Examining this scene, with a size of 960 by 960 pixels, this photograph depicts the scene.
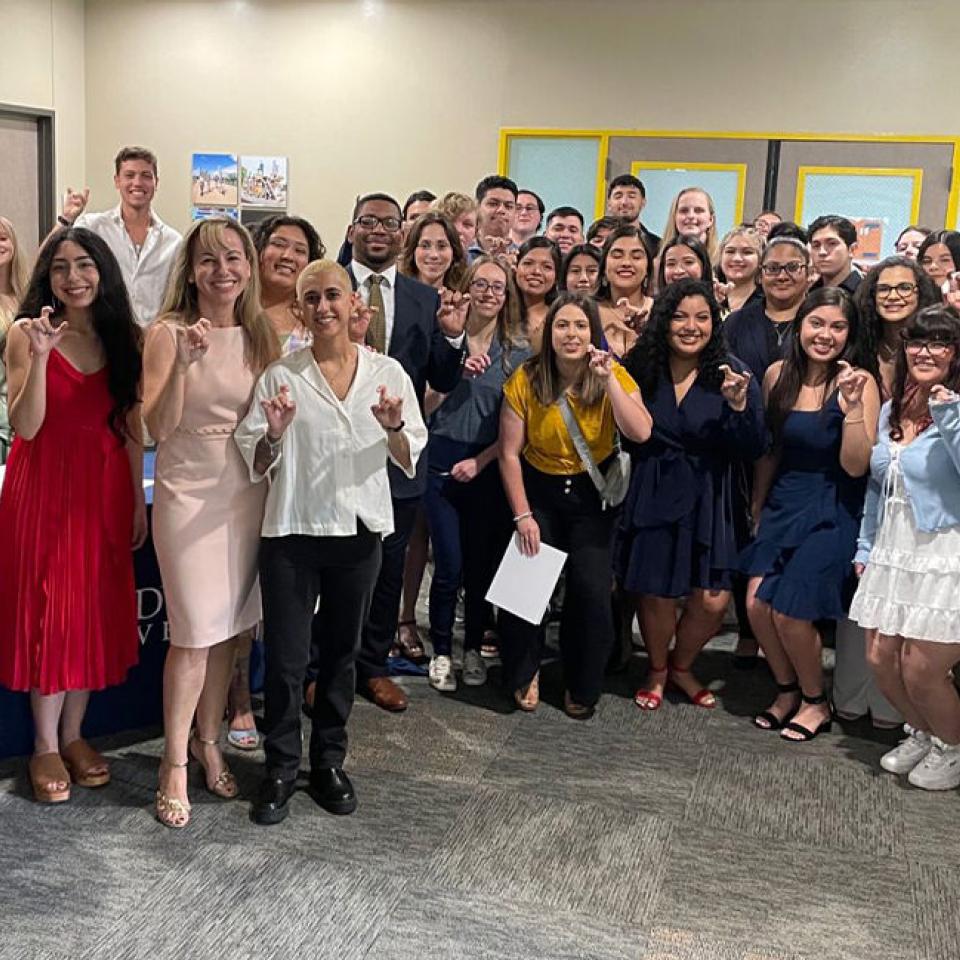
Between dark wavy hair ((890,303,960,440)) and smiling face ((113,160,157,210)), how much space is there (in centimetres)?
340

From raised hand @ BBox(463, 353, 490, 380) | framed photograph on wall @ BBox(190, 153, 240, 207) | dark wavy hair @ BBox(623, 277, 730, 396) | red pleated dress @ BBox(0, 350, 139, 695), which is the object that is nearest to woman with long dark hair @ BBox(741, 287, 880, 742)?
dark wavy hair @ BBox(623, 277, 730, 396)

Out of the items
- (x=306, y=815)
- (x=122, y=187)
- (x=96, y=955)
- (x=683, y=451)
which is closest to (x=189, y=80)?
(x=122, y=187)

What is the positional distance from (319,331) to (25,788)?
153 centimetres

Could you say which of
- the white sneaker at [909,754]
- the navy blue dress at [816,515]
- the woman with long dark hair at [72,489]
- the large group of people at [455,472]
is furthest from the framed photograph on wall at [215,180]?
the white sneaker at [909,754]

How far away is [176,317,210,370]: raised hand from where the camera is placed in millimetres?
2699

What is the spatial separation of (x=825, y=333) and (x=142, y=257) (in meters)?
3.18

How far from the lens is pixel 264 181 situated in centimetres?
785

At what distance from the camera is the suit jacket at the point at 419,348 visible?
361 cm

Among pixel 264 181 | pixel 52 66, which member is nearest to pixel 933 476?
pixel 264 181

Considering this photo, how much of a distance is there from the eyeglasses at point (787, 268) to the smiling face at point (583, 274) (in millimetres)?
655

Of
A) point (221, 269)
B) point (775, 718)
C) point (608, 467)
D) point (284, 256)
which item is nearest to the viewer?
point (221, 269)

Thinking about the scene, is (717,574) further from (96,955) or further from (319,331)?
(96,955)

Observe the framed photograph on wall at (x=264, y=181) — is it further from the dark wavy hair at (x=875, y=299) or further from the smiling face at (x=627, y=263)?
the dark wavy hair at (x=875, y=299)

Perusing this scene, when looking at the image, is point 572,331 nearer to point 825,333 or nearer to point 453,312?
point 453,312
